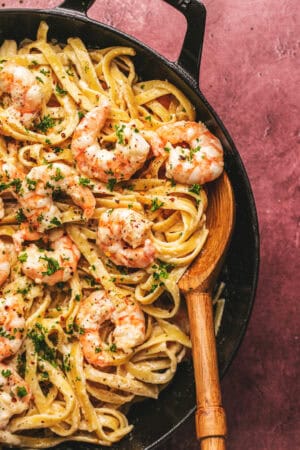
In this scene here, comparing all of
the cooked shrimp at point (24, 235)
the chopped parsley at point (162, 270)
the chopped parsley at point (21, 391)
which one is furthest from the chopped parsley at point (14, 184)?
the chopped parsley at point (21, 391)

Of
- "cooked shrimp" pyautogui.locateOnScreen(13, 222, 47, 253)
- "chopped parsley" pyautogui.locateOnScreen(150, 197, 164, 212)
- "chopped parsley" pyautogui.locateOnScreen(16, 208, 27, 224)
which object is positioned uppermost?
"chopped parsley" pyautogui.locateOnScreen(150, 197, 164, 212)

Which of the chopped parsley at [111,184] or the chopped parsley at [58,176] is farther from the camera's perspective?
the chopped parsley at [111,184]

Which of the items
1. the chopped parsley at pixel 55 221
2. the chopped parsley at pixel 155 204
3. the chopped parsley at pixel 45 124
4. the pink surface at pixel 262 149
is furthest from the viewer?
the pink surface at pixel 262 149

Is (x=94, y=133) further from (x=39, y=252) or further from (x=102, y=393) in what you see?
(x=102, y=393)

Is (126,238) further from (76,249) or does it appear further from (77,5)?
(77,5)

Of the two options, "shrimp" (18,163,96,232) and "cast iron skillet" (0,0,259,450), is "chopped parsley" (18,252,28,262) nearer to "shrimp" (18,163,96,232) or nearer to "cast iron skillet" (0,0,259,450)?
"shrimp" (18,163,96,232)

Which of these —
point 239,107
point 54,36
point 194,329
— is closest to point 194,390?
point 194,329

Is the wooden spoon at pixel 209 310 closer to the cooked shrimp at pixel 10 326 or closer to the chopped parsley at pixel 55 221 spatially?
the chopped parsley at pixel 55 221

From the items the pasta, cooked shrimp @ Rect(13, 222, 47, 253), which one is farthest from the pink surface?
cooked shrimp @ Rect(13, 222, 47, 253)
